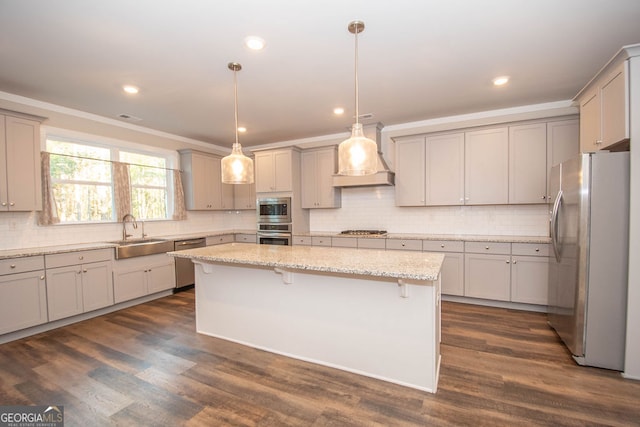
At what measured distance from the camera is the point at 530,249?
11.7 ft

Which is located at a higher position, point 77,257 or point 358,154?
point 358,154

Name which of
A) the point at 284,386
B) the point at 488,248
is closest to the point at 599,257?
the point at 488,248

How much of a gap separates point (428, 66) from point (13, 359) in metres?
4.59

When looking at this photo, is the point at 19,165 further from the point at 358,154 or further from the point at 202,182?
the point at 358,154

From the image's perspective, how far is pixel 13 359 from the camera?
261cm

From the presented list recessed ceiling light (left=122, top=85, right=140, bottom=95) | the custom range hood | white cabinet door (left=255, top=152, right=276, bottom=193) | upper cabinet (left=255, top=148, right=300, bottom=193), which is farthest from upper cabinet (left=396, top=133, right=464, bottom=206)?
recessed ceiling light (left=122, top=85, right=140, bottom=95)

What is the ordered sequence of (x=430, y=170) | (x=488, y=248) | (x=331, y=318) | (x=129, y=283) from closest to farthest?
(x=331, y=318) → (x=488, y=248) → (x=129, y=283) → (x=430, y=170)

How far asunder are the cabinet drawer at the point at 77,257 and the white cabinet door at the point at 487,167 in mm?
4798

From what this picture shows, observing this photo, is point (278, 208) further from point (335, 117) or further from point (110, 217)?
point (110, 217)

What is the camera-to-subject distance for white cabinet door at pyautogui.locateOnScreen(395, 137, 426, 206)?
4.39m

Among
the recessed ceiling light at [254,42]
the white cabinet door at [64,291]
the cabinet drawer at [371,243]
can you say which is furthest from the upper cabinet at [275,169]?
the white cabinet door at [64,291]

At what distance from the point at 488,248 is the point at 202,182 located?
15.4 feet

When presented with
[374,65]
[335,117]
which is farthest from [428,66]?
[335,117]

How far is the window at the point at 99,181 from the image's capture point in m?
3.82
